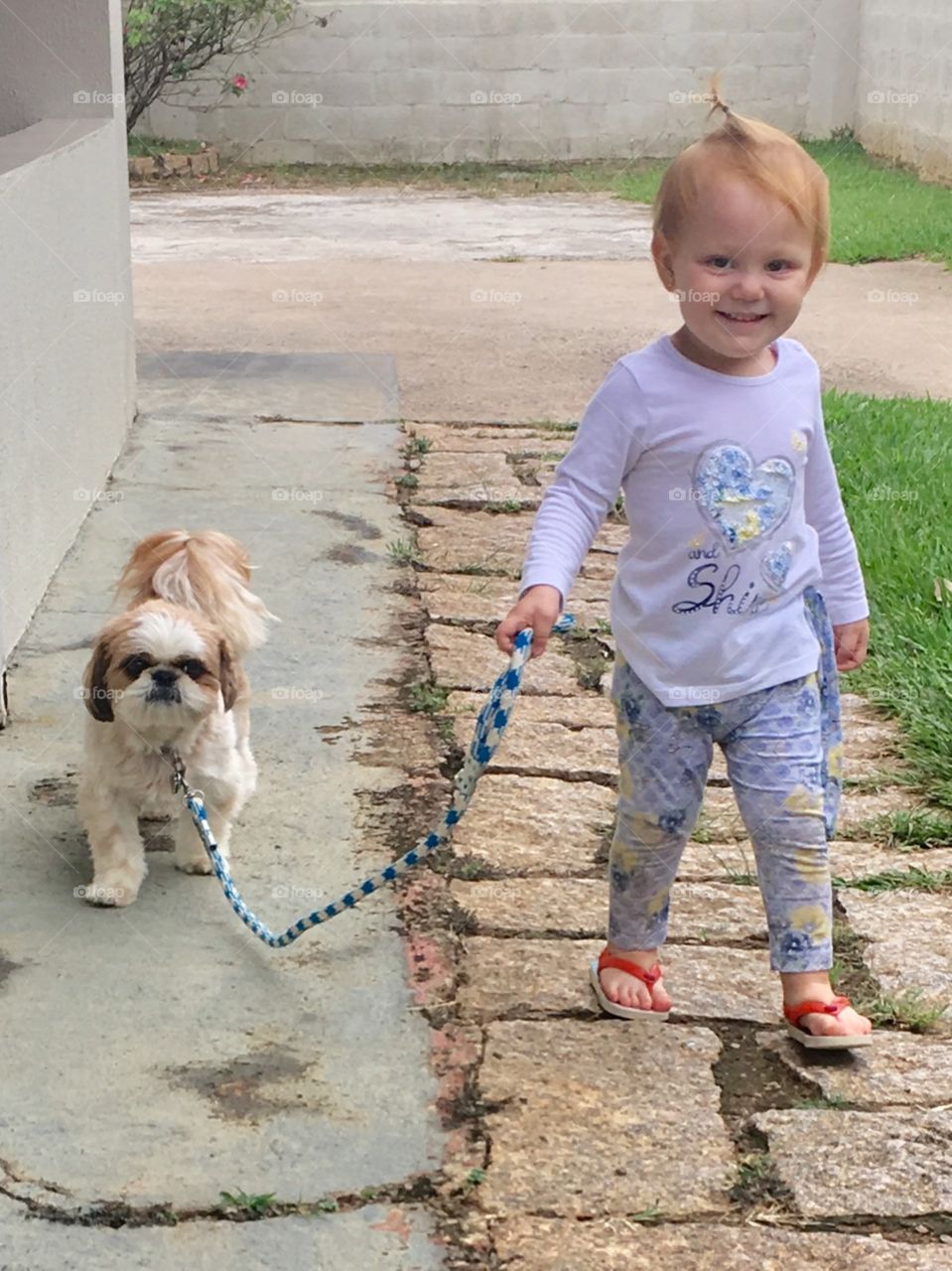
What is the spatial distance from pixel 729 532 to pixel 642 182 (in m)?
13.9

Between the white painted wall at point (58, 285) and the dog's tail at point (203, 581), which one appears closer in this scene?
the dog's tail at point (203, 581)

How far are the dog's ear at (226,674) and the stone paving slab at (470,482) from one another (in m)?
2.62

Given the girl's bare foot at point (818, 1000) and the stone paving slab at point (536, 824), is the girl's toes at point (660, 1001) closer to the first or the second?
the girl's bare foot at point (818, 1000)

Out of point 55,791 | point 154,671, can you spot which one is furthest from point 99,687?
point 55,791

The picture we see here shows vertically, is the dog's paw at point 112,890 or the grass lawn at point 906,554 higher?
the dog's paw at point 112,890

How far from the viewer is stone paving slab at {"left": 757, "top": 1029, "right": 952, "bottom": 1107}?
8.71ft

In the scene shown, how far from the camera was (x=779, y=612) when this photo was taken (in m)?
2.75

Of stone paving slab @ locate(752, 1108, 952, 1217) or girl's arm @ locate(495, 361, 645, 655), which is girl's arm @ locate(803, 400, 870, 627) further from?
stone paving slab @ locate(752, 1108, 952, 1217)

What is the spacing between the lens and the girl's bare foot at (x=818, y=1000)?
2.73 m

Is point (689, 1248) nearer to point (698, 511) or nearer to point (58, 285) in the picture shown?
point (698, 511)

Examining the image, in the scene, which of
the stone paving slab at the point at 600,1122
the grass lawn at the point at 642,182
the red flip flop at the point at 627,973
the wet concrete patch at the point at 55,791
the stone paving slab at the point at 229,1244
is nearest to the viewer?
the stone paving slab at the point at 229,1244

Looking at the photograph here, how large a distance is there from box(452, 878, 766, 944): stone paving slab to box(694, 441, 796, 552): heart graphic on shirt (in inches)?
33.0

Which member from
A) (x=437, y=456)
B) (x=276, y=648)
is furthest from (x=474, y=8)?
(x=276, y=648)

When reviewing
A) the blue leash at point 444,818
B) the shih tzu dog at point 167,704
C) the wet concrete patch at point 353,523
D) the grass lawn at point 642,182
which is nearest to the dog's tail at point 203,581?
the shih tzu dog at point 167,704
